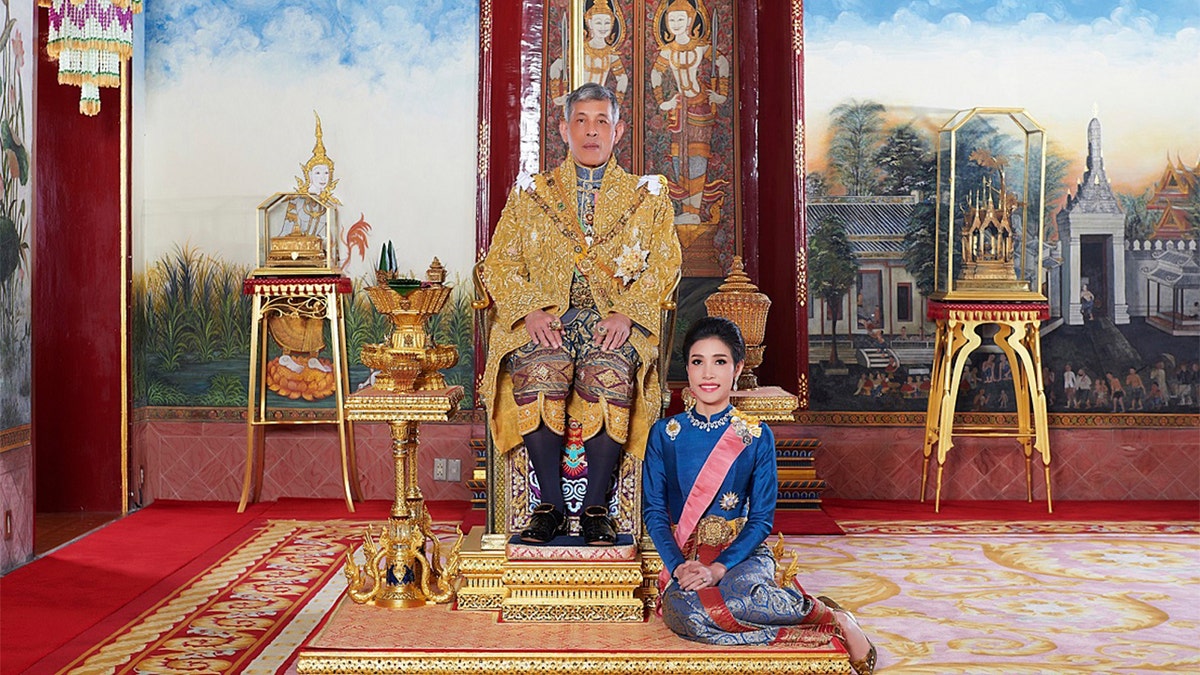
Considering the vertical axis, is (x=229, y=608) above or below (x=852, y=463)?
below

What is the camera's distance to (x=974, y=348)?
23.9ft

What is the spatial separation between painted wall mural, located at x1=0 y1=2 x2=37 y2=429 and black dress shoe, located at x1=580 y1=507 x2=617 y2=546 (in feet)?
9.69

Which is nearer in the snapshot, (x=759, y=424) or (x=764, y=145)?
(x=759, y=424)

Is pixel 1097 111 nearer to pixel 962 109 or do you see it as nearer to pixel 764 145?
pixel 962 109

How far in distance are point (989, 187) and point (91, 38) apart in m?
5.30

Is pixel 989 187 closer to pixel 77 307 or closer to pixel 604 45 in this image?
pixel 604 45

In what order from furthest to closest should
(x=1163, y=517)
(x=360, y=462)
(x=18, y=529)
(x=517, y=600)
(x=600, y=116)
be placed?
(x=360, y=462) → (x=1163, y=517) → (x=18, y=529) → (x=600, y=116) → (x=517, y=600)

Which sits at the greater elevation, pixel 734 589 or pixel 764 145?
pixel 764 145

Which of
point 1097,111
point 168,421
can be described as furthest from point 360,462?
point 1097,111

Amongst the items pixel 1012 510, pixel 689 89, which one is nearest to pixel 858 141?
pixel 689 89

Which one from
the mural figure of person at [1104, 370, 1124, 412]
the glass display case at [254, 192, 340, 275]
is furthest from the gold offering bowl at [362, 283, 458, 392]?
the mural figure of person at [1104, 370, 1124, 412]

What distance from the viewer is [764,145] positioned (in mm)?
7844

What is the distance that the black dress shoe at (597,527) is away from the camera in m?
4.45

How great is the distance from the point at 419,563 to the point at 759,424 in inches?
55.8
